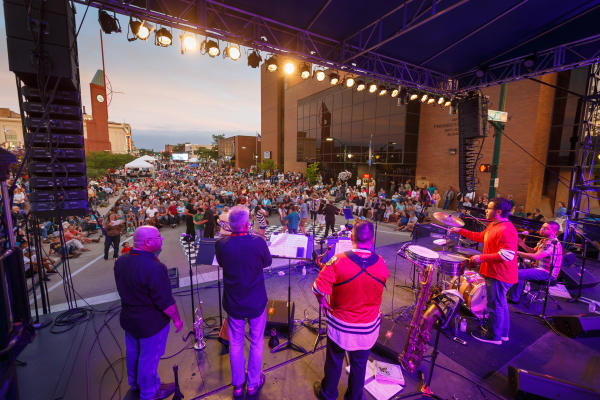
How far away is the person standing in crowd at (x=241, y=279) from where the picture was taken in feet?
7.80

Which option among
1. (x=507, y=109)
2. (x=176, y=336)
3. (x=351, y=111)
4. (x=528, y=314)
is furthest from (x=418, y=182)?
(x=176, y=336)

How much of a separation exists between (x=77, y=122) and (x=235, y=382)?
14.3ft

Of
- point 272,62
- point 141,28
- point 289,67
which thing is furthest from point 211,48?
point 289,67

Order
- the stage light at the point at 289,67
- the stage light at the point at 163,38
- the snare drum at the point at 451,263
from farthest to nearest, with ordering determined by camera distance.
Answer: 1. the stage light at the point at 289,67
2. the stage light at the point at 163,38
3. the snare drum at the point at 451,263

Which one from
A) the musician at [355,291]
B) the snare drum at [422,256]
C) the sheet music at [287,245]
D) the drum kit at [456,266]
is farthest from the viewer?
the drum kit at [456,266]

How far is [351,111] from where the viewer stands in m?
21.6

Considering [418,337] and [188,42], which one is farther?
[188,42]

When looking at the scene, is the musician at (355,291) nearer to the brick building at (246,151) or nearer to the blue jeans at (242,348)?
the blue jeans at (242,348)

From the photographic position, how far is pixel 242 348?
→ 2.56 m

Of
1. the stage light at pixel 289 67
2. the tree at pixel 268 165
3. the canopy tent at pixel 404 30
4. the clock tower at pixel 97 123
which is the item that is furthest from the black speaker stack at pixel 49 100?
the clock tower at pixel 97 123

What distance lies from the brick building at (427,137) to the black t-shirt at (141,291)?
33.5 ft

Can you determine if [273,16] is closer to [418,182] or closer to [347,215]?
[347,215]

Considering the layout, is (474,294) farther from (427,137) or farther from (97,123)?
(97,123)

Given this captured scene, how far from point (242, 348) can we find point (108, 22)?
5.52 metres
